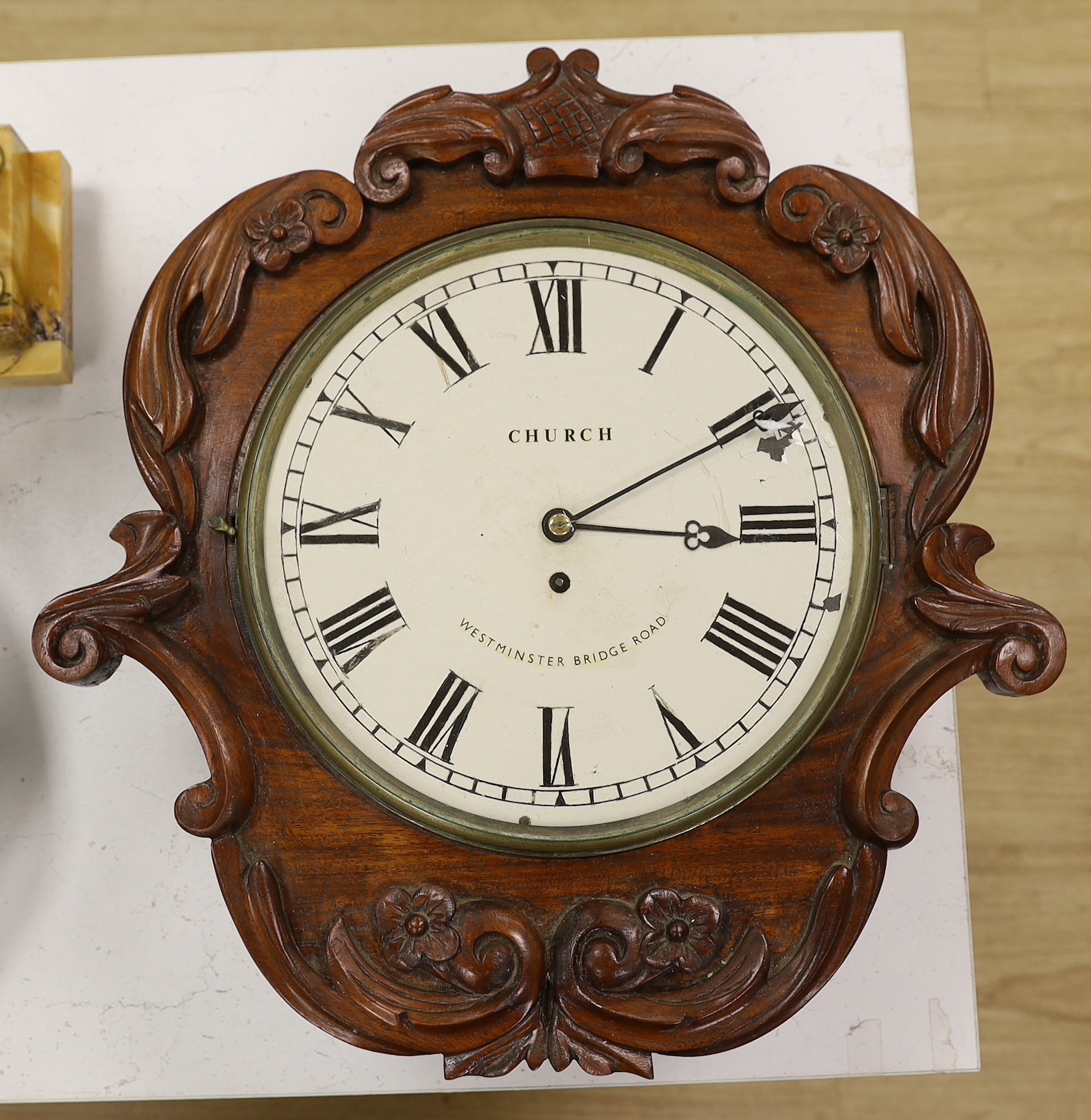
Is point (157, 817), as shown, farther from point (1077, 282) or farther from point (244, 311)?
point (1077, 282)

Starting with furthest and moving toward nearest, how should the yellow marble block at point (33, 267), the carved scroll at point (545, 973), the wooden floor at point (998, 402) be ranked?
the wooden floor at point (998, 402)
the yellow marble block at point (33, 267)
the carved scroll at point (545, 973)

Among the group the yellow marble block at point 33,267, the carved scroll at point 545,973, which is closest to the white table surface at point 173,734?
the yellow marble block at point 33,267

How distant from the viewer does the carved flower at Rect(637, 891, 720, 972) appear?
2.47 feet

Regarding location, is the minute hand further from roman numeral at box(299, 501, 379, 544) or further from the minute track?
roman numeral at box(299, 501, 379, 544)

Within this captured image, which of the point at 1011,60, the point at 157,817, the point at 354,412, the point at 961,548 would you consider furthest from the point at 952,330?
the point at 157,817

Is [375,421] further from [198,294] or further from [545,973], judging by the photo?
[545,973]

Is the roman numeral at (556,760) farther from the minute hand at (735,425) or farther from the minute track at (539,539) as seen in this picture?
the minute hand at (735,425)

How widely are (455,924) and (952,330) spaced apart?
52 centimetres

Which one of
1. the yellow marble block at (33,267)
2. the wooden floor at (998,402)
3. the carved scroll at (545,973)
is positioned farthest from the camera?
the wooden floor at (998,402)

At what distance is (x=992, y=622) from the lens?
76cm

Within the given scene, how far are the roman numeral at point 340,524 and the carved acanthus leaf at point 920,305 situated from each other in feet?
1.13

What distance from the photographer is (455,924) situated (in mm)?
759

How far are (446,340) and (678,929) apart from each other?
42cm

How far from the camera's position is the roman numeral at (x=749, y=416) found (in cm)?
80
